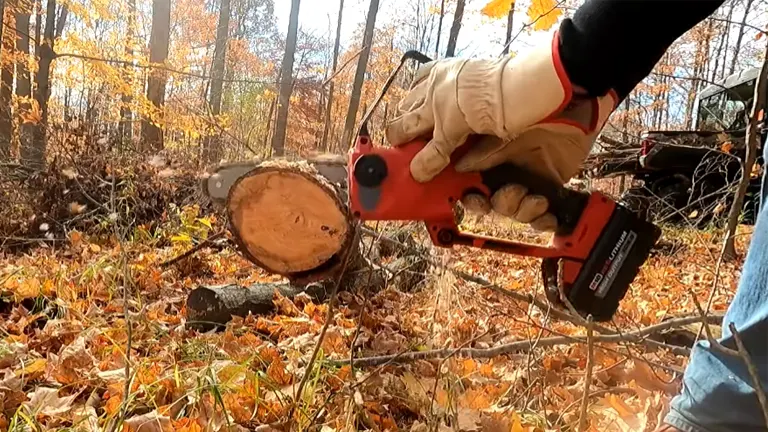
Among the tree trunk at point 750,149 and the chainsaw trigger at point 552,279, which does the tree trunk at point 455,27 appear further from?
the chainsaw trigger at point 552,279

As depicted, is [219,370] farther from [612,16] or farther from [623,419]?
[612,16]

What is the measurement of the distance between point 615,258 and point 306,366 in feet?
3.22

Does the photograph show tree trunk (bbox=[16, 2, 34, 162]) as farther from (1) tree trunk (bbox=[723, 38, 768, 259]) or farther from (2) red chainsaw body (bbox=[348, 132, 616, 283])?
(1) tree trunk (bbox=[723, 38, 768, 259])

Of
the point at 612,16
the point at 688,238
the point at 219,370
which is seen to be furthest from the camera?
the point at 688,238

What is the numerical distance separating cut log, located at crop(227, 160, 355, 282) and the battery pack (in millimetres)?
718

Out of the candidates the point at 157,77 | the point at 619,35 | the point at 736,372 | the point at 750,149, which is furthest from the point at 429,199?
the point at 157,77

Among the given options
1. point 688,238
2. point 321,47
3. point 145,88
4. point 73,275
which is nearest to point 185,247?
point 73,275

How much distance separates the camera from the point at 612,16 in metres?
1.05

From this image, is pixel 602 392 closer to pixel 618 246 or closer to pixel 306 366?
pixel 618 246

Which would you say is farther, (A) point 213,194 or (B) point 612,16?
(A) point 213,194

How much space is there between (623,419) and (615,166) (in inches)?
323

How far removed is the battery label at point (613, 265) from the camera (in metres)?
1.55

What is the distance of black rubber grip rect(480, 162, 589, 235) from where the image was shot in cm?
148

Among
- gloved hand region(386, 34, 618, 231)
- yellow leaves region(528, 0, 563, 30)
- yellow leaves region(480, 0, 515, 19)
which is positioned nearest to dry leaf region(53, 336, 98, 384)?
gloved hand region(386, 34, 618, 231)
